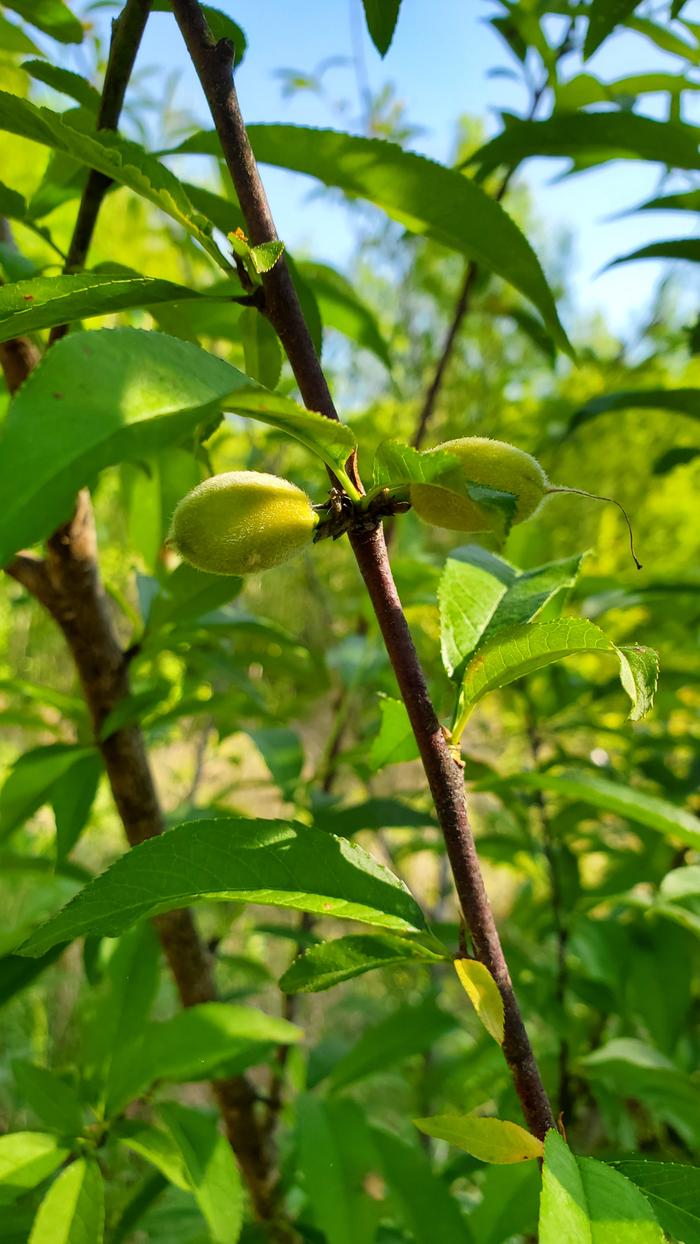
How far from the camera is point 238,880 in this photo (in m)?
0.33

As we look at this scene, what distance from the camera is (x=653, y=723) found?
1.24m

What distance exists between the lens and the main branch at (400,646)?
1.09 feet

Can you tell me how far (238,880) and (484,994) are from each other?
10cm

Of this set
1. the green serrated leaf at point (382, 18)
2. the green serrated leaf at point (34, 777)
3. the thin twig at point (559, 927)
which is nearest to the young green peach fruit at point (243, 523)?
the green serrated leaf at point (382, 18)

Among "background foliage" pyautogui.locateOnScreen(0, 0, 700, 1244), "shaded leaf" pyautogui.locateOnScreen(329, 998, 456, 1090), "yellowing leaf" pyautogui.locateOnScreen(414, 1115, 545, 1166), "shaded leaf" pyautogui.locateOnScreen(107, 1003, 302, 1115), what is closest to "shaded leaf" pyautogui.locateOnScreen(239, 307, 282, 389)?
"background foliage" pyautogui.locateOnScreen(0, 0, 700, 1244)

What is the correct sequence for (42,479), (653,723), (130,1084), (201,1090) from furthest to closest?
1. (201,1090)
2. (653,723)
3. (130,1084)
4. (42,479)

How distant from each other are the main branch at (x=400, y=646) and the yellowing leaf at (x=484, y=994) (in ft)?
0.05

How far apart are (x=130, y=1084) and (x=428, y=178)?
23.6 inches

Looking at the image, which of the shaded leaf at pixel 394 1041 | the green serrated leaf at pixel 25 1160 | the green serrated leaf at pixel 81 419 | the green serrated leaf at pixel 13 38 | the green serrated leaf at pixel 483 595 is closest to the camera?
the green serrated leaf at pixel 81 419

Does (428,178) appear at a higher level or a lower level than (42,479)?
higher

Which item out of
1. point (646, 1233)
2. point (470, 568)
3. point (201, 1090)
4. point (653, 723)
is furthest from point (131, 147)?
point (201, 1090)

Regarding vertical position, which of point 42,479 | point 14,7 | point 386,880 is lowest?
point 386,880

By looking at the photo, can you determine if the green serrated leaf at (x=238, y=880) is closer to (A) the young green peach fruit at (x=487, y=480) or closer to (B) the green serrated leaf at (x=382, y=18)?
(A) the young green peach fruit at (x=487, y=480)

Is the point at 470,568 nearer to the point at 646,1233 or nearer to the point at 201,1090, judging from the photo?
the point at 646,1233
